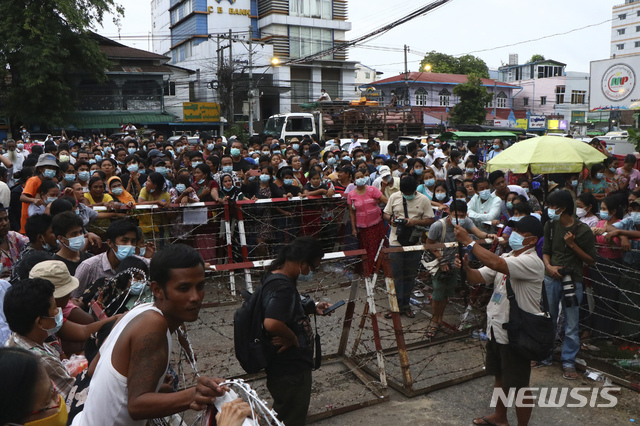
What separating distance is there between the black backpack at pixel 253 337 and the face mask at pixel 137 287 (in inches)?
30.7

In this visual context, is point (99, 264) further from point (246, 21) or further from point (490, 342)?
point (246, 21)

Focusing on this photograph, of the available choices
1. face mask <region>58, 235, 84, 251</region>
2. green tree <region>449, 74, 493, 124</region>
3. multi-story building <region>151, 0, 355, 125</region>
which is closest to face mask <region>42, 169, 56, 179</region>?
face mask <region>58, 235, 84, 251</region>

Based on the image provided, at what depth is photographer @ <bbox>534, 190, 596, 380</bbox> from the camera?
5.46 meters

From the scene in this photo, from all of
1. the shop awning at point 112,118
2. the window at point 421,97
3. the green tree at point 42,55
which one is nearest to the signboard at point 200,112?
the shop awning at point 112,118

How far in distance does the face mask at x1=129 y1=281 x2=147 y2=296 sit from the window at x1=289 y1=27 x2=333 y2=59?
42503 mm

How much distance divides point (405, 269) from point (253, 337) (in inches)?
148

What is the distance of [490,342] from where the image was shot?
4.56 meters

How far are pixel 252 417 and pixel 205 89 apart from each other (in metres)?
42.9

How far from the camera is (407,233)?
7445mm

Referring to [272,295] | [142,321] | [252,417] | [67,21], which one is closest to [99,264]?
[272,295]

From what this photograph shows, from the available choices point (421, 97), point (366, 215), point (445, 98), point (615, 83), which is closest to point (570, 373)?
point (366, 215)

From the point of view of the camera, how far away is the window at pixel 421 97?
5125 centimetres

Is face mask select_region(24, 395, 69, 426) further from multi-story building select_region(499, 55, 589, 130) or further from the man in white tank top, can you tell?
multi-story building select_region(499, 55, 589, 130)

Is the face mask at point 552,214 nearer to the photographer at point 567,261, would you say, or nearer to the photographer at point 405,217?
the photographer at point 567,261
